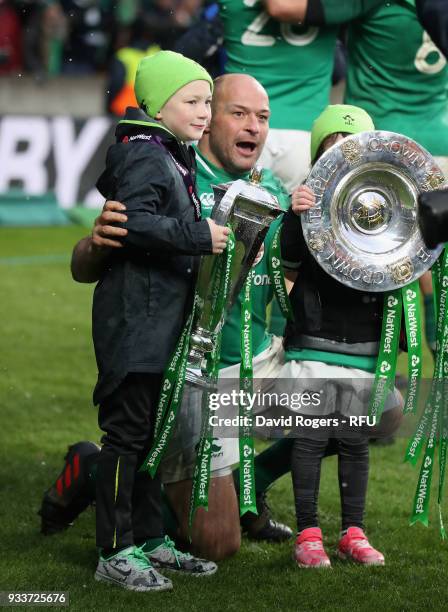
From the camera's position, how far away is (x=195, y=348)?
12.2ft

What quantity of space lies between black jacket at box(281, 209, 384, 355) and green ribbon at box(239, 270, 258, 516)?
0.23 metres

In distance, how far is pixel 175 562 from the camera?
389cm

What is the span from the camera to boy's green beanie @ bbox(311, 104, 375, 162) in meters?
4.05

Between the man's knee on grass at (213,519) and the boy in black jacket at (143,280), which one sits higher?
the boy in black jacket at (143,280)

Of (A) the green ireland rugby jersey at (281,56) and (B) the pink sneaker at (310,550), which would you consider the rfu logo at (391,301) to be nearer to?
(B) the pink sneaker at (310,550)

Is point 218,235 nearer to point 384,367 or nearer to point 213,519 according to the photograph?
point 384,367

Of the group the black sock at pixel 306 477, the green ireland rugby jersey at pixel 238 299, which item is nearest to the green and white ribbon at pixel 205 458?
the black sock at pixel 306 477

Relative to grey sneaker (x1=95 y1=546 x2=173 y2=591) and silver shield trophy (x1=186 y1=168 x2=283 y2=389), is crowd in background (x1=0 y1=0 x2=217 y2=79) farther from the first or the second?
grey sneaker (x1=95 y1=546 x2=173 y2=591)

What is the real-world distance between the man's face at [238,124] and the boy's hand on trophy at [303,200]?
503 millimetres

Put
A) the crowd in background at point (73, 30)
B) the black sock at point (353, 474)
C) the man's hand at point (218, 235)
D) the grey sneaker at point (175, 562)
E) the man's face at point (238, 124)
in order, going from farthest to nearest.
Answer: the crowd in background at point (73, 30) < the man's face at point (238, 124) < the black sock at point (353, 474) < the grey sneaker at point (175, 562) < the man's hand at point (218, 235)

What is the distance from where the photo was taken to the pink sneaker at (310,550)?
154 inches

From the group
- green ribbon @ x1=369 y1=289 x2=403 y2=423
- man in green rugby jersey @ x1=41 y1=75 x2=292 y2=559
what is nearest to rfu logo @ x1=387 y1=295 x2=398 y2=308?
green ribbon @ x1=369 y1=289 x2=403 y2=423

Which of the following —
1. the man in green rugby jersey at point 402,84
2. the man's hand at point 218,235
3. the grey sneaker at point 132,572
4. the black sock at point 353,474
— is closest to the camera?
the man's hand at point 218,235

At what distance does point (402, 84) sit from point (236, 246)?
2182 millimetres
